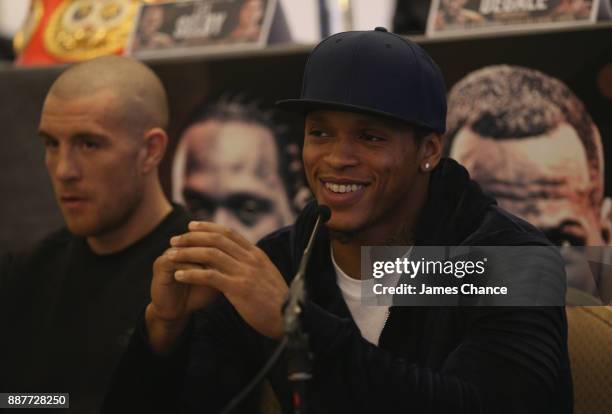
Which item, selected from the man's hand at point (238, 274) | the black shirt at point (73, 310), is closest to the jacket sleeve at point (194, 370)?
the man's hand at point (238, 274)

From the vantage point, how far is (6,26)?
5242 millimetres

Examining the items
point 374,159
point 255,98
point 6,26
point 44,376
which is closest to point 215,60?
point 255,98

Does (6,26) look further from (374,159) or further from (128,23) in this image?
(374,159)

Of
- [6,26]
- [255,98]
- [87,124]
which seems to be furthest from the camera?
[6,26]

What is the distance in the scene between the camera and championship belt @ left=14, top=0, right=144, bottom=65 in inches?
144

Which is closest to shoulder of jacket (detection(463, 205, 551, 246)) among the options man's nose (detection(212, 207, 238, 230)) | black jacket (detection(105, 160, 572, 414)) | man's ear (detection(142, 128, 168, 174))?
black jacket (detection(105, 160, 572, 414))

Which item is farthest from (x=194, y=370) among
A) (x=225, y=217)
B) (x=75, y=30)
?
(x=75, y=30)

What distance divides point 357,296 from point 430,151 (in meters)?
0.33

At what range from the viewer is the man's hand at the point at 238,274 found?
1.45 meters

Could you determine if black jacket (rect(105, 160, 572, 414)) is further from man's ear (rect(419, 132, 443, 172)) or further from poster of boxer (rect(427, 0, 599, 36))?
poster of boxer (rect(427, 0, 599, 36))

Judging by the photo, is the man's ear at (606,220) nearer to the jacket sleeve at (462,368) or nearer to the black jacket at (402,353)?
the black jacket at (402,353)

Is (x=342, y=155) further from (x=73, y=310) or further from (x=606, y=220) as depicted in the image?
(x=606, y=220)

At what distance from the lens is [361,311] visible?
71.5 inches

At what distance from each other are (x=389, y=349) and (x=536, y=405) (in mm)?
301
